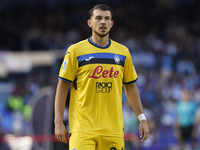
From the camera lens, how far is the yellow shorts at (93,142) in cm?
383

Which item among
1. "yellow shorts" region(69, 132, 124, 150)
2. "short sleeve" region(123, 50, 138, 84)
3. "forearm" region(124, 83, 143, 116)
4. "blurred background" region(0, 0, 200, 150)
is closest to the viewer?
"yellow shorts" region(69, 132, 124, 150)

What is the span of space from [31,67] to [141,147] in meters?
5.73

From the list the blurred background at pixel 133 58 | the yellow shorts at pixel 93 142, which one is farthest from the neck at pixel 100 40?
the blurred background at pixel 133 58

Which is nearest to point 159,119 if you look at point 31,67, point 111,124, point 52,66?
point 52,66

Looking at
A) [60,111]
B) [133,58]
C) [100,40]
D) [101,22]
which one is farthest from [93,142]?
[133,58]

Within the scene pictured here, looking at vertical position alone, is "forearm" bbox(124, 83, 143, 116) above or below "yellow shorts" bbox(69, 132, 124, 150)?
above

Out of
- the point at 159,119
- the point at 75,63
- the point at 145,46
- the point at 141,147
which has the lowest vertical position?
the point at 141,147

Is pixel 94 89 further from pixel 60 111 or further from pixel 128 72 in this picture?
pixel 128 72

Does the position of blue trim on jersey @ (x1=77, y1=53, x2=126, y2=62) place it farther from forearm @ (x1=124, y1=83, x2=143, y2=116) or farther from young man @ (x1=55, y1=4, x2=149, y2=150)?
forearm @ (x1=124, y1=83, x2=143, y2=116)

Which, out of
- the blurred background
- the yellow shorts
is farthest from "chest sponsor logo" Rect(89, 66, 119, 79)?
the blurred background

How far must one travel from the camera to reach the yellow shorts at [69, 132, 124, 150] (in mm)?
3828

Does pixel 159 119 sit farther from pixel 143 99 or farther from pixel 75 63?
pixel 75 63

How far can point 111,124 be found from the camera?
3.99 m

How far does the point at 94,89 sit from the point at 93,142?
587 mm
